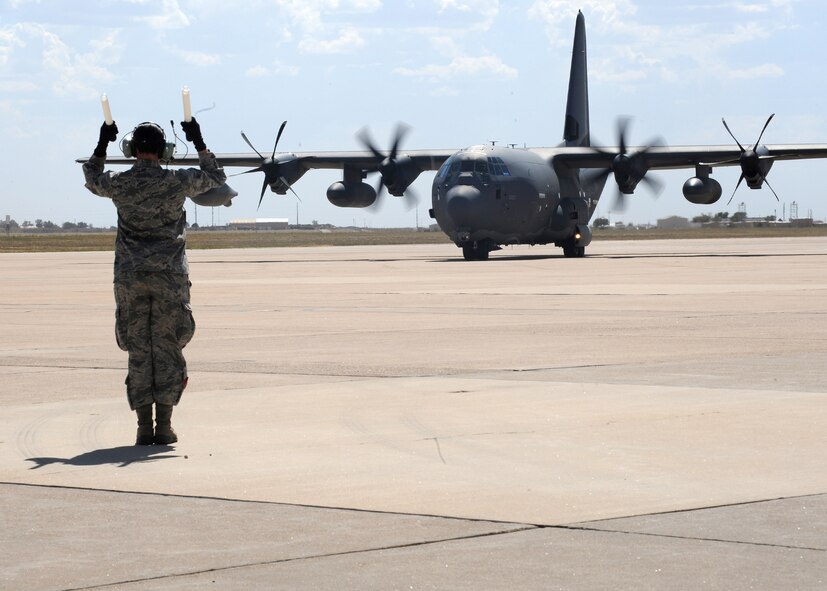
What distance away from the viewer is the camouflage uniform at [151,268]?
8844 mm

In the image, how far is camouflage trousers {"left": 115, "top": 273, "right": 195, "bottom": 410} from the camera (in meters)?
8.84

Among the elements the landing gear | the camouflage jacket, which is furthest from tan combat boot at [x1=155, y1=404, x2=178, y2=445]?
the landing gear

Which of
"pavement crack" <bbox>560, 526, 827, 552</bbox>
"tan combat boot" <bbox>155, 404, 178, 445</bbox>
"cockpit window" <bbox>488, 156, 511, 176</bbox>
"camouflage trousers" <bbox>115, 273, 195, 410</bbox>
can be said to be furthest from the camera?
"cockpit window" <bbox>488, 156, 511, 176</bbox>

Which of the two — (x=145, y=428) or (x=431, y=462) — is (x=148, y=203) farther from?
(x=431, y=462)

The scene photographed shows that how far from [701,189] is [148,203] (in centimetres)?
4416

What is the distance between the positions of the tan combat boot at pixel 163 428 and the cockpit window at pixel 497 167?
130 ft

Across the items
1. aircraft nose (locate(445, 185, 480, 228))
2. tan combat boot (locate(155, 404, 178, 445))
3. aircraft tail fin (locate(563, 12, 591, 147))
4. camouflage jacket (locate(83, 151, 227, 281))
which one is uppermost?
aircraft tail fin (locate(563, 12, 591, 147))

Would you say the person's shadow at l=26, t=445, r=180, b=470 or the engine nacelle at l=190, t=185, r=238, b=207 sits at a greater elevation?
the engine nacelle at l=190, t=185, r=238, b=207

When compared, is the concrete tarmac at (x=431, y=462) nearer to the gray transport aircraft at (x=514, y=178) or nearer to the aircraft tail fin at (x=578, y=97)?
the gray transport aircraft at (x=514, y=178)

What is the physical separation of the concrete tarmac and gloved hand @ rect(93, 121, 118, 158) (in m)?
1.83

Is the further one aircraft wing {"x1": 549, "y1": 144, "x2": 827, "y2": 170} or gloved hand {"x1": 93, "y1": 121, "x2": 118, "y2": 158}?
aircraft wing {"x1": 549, "y1": 144, "x2": 827, "y2": 170}

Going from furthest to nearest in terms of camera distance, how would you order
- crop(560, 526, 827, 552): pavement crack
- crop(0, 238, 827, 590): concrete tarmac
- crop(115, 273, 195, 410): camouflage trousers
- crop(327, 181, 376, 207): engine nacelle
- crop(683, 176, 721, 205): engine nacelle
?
1. crop(327, 181, 376, 207): engine nacelle
2. crop(683, 176, 721, 205): engine nacelle
3. crop(115, 273, 195, 410): camouflage trousers
4. crop(560, 526, 827, 552): pavement crack
5. crop(0, 238, 827, 590): concrete tarmac

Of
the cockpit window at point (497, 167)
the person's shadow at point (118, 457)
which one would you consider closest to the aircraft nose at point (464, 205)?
the cockpit window at point (497, 167)

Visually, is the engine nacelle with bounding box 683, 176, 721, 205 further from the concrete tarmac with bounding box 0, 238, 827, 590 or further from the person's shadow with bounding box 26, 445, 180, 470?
the person's shadow with bounding box 26, 445, 180, 470
